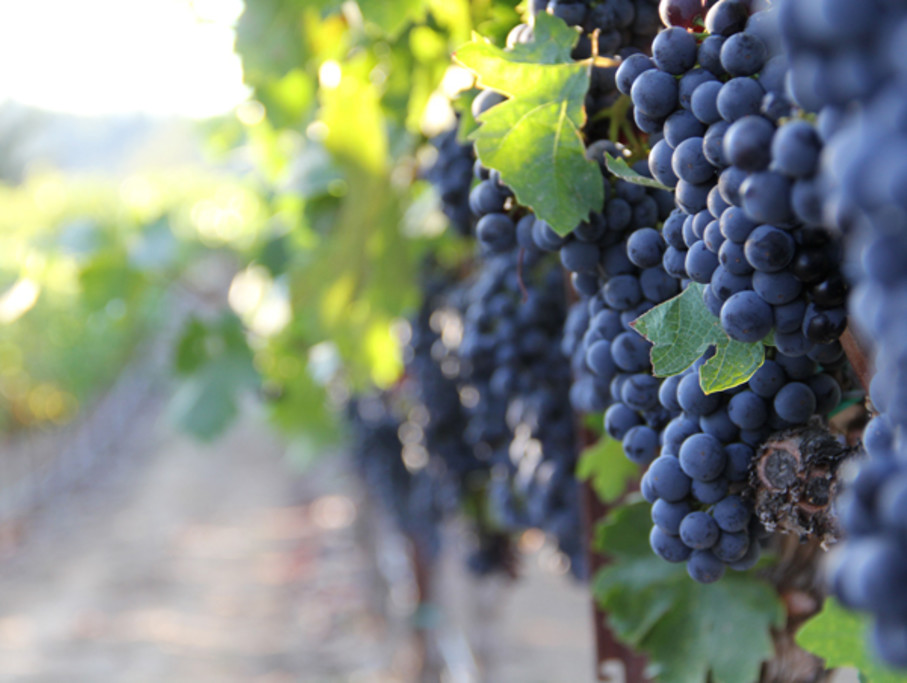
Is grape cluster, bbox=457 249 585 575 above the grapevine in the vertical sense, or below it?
below

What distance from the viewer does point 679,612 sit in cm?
103

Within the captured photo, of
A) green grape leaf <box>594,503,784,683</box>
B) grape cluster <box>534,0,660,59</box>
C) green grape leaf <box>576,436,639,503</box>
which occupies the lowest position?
green grape leaf <box>594,503,784,683</box>

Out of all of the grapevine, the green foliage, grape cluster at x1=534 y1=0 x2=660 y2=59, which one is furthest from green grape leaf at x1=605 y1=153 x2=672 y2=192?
the green foliage

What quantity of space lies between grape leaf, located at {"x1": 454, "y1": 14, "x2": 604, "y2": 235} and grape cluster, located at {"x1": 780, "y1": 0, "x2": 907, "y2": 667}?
0.35 m

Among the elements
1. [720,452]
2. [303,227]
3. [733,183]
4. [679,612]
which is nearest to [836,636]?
[679,612]

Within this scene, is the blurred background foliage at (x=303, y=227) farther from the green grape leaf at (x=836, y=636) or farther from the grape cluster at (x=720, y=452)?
the green grape leaf at (x=836, y=636)

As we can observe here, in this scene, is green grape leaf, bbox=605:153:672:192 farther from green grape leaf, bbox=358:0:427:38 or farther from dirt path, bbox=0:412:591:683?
dirt path, bbox=0:412:591:683

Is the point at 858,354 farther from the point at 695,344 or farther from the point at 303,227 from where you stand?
the point at 303,227

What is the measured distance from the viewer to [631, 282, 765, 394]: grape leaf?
60 centimetres

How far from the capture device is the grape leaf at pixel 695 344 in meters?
0.60

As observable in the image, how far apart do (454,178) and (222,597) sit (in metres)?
6.82

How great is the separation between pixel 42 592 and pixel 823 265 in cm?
820

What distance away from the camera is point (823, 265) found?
1.75ft

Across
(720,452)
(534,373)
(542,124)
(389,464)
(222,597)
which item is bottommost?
(222,597)
